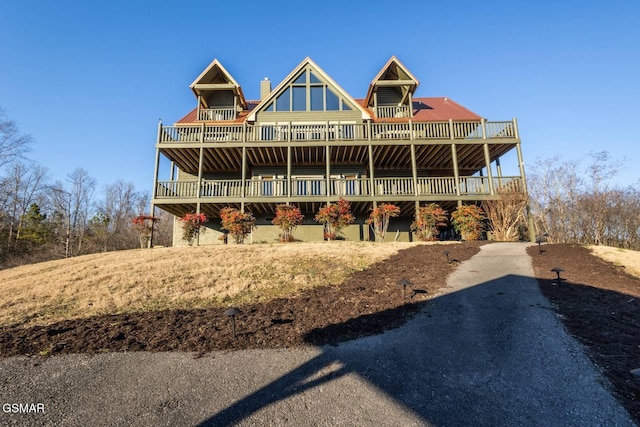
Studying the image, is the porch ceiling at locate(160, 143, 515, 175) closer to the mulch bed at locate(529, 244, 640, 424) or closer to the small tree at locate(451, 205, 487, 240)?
the small tree at locate(451, 205, 487, 240)

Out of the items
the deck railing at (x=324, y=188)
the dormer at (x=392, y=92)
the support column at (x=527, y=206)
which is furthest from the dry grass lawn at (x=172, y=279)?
the dormer at (x=392, y=92)

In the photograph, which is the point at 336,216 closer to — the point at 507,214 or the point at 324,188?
the point at 324,188

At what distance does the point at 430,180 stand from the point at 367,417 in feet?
48.4

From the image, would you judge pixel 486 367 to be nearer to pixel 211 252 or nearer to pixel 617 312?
pixel 617 312

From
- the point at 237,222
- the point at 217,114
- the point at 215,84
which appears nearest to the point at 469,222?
the point at 237,222

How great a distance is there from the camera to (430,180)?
15898 mm

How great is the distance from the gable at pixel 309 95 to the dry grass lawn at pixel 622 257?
13.4 meters

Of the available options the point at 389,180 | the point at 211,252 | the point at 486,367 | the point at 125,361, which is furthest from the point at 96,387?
the point at 389,180

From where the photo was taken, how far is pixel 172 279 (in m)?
8.23

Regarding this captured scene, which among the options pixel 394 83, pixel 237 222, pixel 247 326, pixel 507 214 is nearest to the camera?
pixel 247 326

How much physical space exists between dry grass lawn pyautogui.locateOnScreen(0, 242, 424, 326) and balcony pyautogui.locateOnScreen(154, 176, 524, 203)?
408cm

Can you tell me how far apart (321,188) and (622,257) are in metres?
11.8

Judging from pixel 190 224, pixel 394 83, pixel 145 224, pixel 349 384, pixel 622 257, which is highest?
pixel 394 83

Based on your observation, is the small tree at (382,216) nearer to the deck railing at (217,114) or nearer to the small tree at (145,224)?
the small tree at (145,224)
